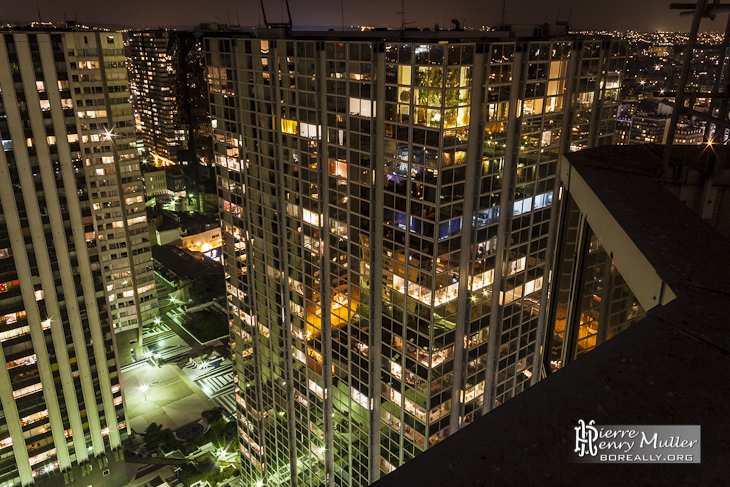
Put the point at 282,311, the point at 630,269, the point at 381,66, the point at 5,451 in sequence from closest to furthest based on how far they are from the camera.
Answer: the point at 630,269
the point at 381,66
the point at 282,311
the point at 5,451

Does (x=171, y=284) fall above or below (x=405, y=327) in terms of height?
below

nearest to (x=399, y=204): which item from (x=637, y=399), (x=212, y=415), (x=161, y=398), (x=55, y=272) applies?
(x=637, y=399)

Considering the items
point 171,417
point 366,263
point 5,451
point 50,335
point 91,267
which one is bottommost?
point 171,417

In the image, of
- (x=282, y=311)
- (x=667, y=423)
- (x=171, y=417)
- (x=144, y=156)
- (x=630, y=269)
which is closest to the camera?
(x=667, y=423)

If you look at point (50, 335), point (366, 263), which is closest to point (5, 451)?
point (50, 335)

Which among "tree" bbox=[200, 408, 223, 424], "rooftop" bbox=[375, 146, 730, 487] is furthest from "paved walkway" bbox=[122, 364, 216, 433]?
"rooftop" bbox=[375, 146, 730, 487]

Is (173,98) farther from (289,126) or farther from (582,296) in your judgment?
(582,296)

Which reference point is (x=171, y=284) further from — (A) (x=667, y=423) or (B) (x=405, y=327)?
(A) (x=667, y=423)
